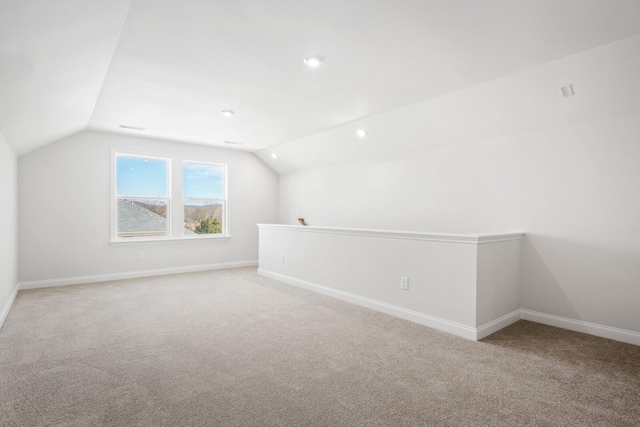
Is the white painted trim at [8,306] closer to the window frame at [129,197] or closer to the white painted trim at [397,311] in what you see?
the window frame at [129,197]

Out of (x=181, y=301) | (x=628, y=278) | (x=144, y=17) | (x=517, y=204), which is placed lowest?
(x=181, y=301)

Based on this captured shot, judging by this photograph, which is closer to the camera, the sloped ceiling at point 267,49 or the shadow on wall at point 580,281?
the sloped ceiling at point 267,49

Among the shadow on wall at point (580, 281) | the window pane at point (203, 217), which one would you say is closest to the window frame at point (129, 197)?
the window pane at point (203, 217)

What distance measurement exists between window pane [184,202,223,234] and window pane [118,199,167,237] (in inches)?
15.9

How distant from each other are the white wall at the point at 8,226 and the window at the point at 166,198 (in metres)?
1.23

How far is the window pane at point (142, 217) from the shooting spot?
5.59 meters

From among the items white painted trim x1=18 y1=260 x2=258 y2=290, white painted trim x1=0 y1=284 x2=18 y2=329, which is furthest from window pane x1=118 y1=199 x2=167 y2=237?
white painted trim x1=0 y1=284 x2=18 y2=329

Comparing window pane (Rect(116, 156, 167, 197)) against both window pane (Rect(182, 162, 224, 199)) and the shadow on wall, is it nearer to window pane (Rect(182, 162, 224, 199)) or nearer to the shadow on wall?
window pane (Rect(182, 162, 224, 199))

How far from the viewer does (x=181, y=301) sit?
13.5ft

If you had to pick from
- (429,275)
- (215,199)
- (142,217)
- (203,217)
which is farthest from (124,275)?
(429,275)

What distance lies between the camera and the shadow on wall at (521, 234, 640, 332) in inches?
114

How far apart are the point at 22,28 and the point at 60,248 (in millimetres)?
4188

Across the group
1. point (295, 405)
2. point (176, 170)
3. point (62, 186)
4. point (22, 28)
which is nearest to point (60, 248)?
point (62, 186)

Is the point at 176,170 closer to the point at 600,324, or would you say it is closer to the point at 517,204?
the point at 517,204
